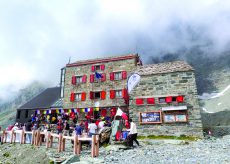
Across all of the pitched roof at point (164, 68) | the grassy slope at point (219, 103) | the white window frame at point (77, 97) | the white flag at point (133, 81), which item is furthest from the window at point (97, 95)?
the grassy slope at point (219, 103)

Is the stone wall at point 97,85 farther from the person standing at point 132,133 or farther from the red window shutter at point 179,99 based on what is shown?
the person standing at point 132,133

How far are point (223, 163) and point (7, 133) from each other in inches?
611

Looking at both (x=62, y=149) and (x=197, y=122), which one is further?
(x=197, y=122)

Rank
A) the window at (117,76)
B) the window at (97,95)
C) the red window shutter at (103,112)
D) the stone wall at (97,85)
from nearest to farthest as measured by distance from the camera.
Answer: the red window shutter at (103,112)
the stone wall at (97,85)
the window at (117,76)
the window at (97,95)

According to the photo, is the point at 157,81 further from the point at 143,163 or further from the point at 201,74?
the point at 201,74

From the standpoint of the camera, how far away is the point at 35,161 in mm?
10430

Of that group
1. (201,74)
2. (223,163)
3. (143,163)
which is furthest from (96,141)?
(201,74)

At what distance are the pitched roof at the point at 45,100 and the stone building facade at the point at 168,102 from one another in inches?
765

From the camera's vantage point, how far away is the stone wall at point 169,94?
49.1ft

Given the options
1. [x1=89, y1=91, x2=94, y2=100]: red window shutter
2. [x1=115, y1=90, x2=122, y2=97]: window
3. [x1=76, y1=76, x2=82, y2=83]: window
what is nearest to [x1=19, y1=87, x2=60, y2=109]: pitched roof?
[x1=76, y1=76, x2=82, y2=83]: window

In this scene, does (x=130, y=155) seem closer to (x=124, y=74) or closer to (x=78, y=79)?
(x=124, y=74)

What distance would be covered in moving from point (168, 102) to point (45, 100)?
23.7 m

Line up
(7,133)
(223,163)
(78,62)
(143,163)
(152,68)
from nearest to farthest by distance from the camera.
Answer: (223,163) < (143,163) < (7,133) < (152,68) < (78,62)

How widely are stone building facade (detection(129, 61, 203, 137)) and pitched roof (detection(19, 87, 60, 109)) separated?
765 inches
